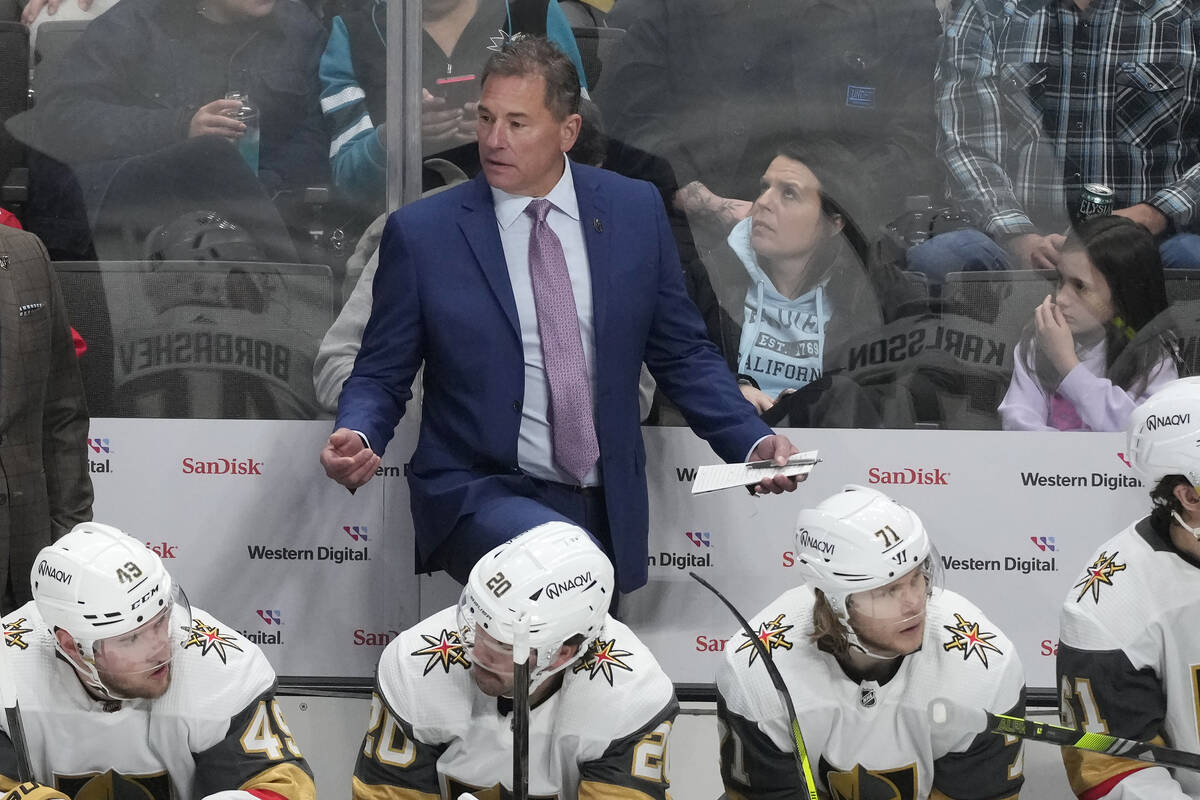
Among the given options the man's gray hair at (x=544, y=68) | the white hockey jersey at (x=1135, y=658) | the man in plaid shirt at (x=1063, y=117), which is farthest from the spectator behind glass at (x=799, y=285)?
the white hockey jersey at (x=1135, y=658)

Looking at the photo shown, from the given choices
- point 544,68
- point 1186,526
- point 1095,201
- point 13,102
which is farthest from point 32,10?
point 1186,526

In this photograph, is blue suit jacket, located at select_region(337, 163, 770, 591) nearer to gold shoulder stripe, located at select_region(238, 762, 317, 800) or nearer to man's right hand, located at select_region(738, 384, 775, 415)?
man's right hand, located at select_region(738, 384, 775, 415)

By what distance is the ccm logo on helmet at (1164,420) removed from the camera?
317 cm

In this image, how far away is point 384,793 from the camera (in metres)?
3.02

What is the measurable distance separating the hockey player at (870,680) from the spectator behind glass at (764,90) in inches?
69.7

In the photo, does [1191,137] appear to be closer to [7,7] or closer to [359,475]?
[359,475]

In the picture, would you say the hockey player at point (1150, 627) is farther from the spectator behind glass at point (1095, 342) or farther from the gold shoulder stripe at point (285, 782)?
the spectator behind glass at point (1095, 342)

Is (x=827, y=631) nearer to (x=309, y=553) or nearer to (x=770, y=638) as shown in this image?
(x=770, y=638)

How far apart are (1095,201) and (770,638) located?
85.6 inches

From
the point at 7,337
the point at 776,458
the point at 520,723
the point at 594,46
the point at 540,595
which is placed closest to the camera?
the point at 520,723

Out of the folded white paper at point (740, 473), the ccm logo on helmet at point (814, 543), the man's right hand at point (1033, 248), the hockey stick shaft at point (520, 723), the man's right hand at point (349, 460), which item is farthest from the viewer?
the man's right hand at point (1033, 248)

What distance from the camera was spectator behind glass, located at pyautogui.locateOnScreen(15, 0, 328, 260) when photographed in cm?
475

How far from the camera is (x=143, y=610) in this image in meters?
2.90

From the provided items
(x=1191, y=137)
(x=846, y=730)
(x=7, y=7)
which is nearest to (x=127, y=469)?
(x=7, y=7)
